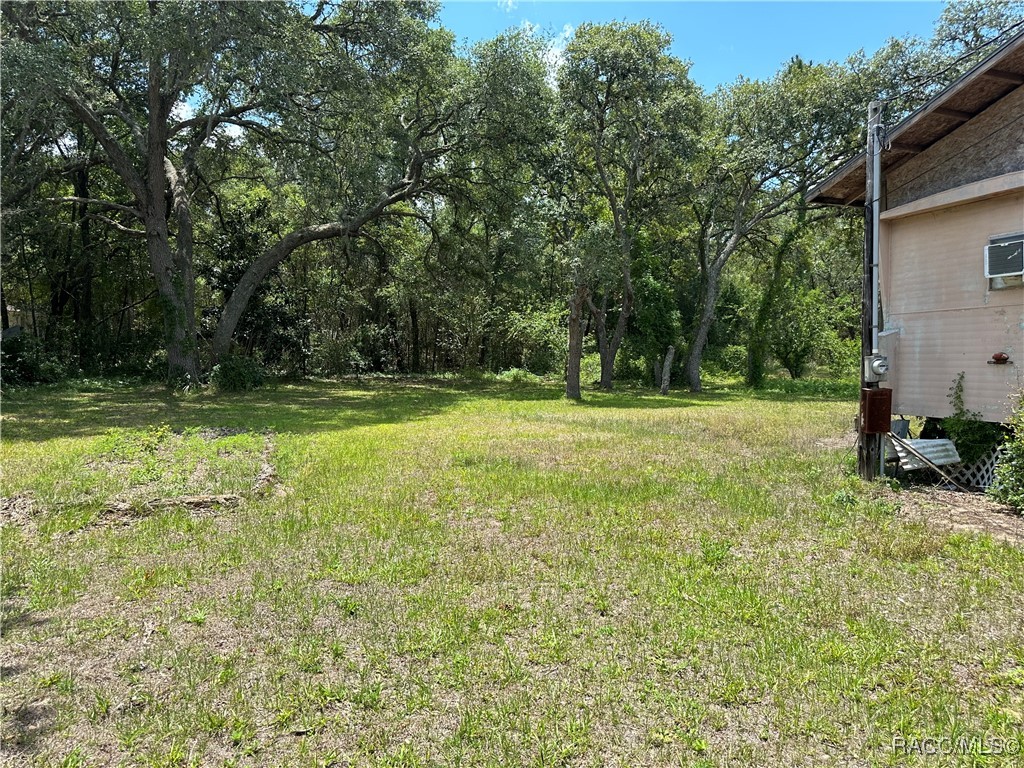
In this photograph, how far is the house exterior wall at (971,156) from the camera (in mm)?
6004

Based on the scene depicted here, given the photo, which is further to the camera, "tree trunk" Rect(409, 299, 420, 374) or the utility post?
"tree trunk" Rect(409, 299, 420, 374)

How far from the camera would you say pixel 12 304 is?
21.8 metres

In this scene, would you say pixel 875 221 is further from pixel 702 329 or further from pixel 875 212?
pixel 702 329

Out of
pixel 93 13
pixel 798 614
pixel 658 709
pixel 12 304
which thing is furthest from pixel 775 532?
pixel 12 304

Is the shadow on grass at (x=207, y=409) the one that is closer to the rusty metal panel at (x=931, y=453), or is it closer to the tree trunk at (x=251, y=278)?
the tree trunk at (x=251, y=278)

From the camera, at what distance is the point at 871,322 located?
6.32 m

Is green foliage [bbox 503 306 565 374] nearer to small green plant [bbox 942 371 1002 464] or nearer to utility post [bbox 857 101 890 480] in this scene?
utility post [bbox 857 101 890 480]

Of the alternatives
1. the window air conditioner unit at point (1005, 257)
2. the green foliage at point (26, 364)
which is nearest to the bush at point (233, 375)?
the green foliage at point (26, 364)

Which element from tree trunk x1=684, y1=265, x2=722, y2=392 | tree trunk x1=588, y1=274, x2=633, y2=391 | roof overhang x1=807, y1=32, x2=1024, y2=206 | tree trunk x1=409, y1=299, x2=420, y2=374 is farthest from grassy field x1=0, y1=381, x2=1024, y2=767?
tree trunk x1=409, y1=299, x2=420, y2=374

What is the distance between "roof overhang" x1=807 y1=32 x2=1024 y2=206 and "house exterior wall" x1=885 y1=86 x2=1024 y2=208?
0.27 feet

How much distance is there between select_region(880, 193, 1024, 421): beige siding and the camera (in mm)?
5977

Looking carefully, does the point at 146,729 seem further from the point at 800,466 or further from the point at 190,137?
the point at 190,137

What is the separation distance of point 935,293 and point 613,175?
50.3 feet

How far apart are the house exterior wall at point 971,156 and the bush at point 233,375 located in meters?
16.2
